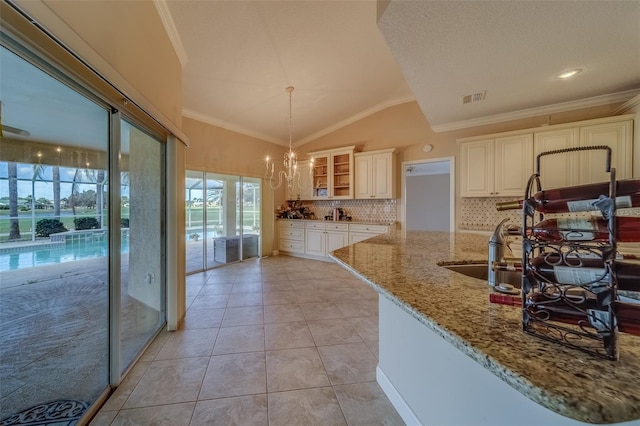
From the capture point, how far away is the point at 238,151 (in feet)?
16.7

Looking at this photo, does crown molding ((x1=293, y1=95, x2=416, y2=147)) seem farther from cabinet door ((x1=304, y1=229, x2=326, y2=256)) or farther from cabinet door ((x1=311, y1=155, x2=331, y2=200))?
cabinet door ((x1=304, y1=229, x2=326, y2=256))

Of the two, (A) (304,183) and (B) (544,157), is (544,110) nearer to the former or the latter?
(B) (544,157)

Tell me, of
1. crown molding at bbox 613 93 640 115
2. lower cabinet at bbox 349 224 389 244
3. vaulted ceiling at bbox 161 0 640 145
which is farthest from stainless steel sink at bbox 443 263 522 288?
crown molding at bbox 613 93 640 115

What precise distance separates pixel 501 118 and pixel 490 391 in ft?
13.8

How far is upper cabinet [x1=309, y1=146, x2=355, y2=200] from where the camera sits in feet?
17.1

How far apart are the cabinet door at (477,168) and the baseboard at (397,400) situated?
3.25m

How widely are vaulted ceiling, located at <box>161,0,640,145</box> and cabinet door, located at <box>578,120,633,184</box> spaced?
0.48 m

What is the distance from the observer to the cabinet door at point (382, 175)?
4.70m

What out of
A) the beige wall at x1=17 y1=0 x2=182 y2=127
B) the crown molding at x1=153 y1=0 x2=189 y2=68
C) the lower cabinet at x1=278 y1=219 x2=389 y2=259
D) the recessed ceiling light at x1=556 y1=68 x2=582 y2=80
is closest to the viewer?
the beige wall at x1=17 y1=0 x2=182 y2=127

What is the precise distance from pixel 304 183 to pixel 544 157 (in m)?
4.38

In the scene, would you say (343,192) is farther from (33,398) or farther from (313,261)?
(33,398)

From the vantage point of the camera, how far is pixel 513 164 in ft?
11.4

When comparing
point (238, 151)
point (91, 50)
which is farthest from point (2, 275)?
point (238, 151)

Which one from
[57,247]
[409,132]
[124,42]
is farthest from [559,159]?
[57,247]
